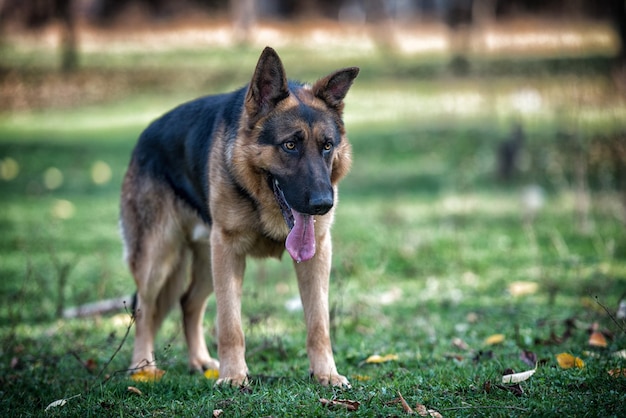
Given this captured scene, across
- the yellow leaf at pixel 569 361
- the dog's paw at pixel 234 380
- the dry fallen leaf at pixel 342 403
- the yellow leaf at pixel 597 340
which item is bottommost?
the yellow leaf at pixel 597 340

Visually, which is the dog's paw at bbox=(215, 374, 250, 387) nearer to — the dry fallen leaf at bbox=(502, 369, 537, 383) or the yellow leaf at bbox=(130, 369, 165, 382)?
the yellow leaf at bbox=(130, 369, 165, 382)

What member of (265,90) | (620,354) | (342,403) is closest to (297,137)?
(265,90)

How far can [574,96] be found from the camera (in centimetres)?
1043

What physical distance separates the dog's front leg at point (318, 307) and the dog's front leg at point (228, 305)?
0.44 m

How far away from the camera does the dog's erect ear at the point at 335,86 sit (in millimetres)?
5336

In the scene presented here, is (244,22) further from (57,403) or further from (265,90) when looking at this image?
(57,403)

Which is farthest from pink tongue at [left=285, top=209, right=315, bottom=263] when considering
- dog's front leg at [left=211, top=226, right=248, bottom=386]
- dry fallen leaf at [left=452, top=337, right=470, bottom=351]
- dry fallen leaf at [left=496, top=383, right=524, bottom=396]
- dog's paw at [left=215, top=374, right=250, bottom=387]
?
dry fallen leaf at [left=452, top=337, right=470, bottom=351]

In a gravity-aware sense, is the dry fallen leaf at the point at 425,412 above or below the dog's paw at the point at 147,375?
above

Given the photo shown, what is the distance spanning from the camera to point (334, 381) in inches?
197

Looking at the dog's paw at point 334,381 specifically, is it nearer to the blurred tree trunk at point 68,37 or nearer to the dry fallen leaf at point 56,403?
the dry fallen leaf at point 56,403

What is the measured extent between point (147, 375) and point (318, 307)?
4.44 ft

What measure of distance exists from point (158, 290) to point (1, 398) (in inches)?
60.5

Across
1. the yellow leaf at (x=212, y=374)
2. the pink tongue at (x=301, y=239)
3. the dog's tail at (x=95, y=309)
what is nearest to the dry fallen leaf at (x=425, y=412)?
the pink tongue at (x=301, y=239)

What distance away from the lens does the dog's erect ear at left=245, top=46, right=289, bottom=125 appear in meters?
5.13
